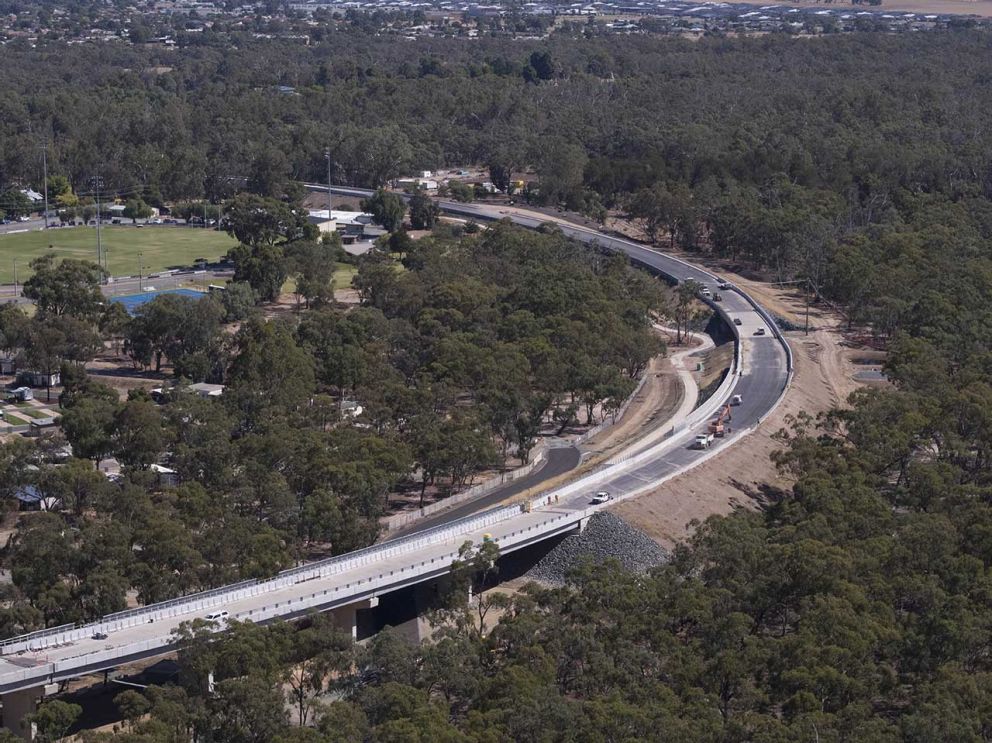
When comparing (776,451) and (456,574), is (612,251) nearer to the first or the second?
(776,451)

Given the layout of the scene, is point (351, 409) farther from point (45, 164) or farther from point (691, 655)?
point (45, 164)

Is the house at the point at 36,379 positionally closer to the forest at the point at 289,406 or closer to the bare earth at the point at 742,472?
the forest at the point at 289,406

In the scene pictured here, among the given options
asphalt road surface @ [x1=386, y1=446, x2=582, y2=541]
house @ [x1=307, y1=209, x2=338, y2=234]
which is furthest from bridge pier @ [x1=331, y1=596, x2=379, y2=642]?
house @ [x1=307, y1=209, x2=338, y2=234]

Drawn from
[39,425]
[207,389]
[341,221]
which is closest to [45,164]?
[341,221]

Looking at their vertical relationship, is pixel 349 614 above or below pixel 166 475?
above

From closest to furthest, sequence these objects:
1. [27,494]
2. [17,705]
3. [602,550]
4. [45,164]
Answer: [17,705], [602,550], [27,494], [45,164]

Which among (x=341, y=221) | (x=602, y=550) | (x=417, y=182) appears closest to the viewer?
(x=602, y=550)

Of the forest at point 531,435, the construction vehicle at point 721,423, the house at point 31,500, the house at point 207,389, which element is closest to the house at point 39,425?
the forest at point 531,435
